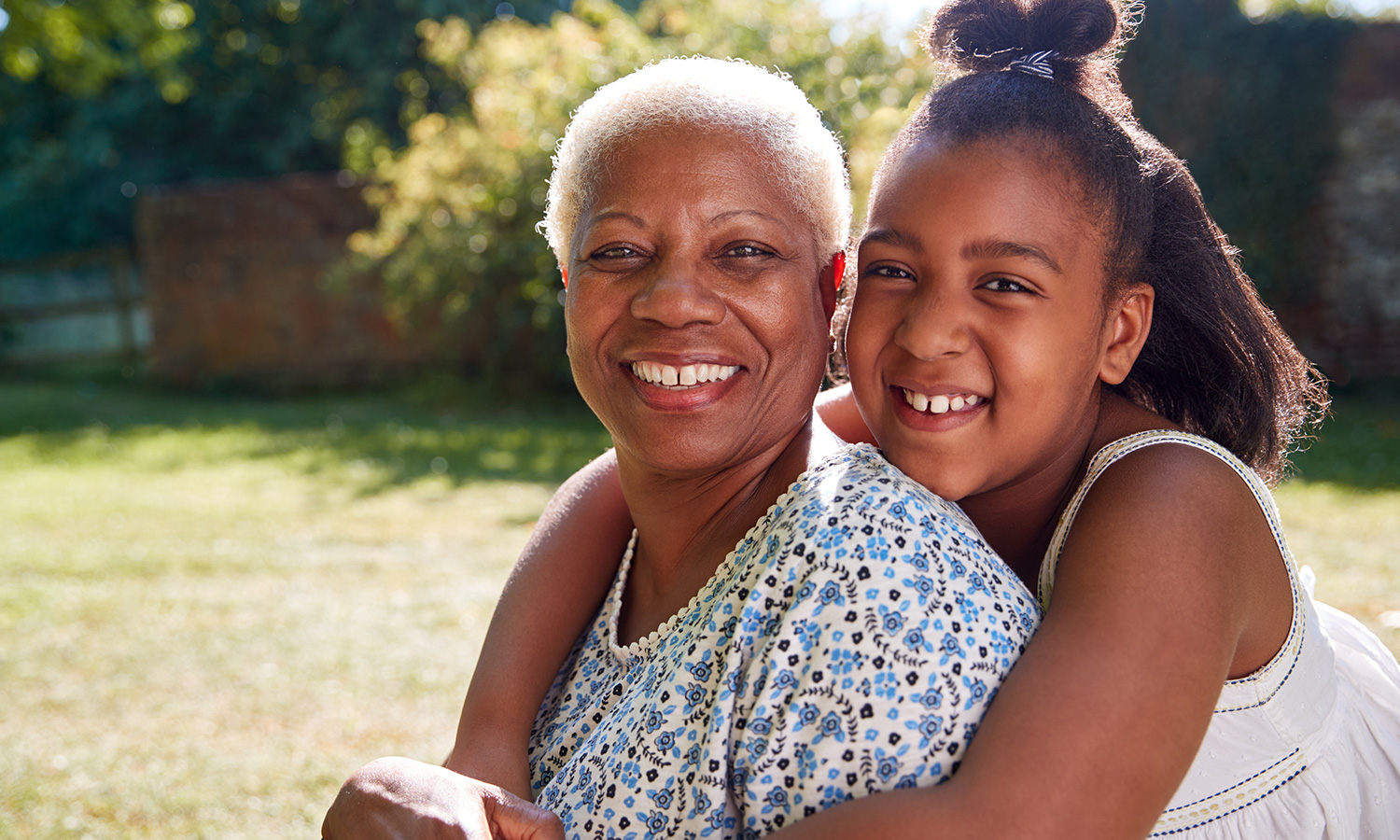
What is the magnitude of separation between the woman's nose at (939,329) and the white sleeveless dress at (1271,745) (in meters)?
0.28

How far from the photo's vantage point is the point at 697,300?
5.85ft

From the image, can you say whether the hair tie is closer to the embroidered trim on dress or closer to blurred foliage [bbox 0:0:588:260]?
the embroidered trim on dress

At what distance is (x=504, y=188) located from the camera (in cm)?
1093

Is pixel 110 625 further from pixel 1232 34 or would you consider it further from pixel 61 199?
pixel 61 199

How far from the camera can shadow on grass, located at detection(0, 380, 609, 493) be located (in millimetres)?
9000

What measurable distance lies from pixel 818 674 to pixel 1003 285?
0.74m

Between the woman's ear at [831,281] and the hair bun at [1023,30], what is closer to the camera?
the hair bun at [1023,30]

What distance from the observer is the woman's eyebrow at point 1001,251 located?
167 cm

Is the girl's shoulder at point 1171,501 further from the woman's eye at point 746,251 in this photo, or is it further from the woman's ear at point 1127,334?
the woman's eye at point 746,251

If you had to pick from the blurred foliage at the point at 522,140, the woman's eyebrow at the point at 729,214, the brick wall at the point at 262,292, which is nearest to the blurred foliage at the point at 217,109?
the brick wall at the point at 262,292

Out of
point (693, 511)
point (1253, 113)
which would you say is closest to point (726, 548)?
point (693, 511)

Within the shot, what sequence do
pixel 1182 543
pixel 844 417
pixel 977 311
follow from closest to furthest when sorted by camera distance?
pixel 1182 543
pixel 977 311
pixel 844 417

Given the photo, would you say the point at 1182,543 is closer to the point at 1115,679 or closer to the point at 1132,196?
the point at 1115,679

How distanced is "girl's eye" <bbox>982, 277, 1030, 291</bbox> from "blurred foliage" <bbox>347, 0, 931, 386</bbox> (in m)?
6.71
